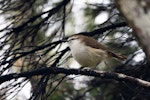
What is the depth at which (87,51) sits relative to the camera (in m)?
6.04

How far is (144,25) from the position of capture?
8.37ft

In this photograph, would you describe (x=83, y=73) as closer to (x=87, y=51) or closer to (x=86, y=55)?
(x=86, y=55)

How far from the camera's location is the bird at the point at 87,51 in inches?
229

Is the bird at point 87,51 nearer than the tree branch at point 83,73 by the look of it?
No

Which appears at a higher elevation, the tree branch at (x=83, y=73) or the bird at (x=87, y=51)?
the tree branch at (x=83, y=73)

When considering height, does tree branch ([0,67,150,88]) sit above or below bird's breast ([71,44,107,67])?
above

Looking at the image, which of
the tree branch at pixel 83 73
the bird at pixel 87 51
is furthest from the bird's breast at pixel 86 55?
the tree branch at pixel 83 73

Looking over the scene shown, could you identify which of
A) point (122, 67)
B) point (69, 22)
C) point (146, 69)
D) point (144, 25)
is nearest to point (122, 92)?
point (122, 67)

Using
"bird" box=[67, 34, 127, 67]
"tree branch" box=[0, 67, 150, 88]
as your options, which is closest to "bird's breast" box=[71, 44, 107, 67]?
"bird" box=[67, 34, 127, 67]

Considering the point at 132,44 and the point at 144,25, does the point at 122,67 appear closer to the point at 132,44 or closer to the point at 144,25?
the point at 132,44

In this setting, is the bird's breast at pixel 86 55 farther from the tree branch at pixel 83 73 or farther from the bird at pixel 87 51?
the tree branch at pixel 83 73

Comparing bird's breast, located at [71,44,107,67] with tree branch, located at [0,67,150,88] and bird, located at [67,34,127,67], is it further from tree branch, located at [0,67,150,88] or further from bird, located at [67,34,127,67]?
tree branch, located at [0,67,150,88]

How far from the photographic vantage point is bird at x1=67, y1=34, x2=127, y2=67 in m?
5.82

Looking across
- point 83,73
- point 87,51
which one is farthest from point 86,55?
point 83,73
